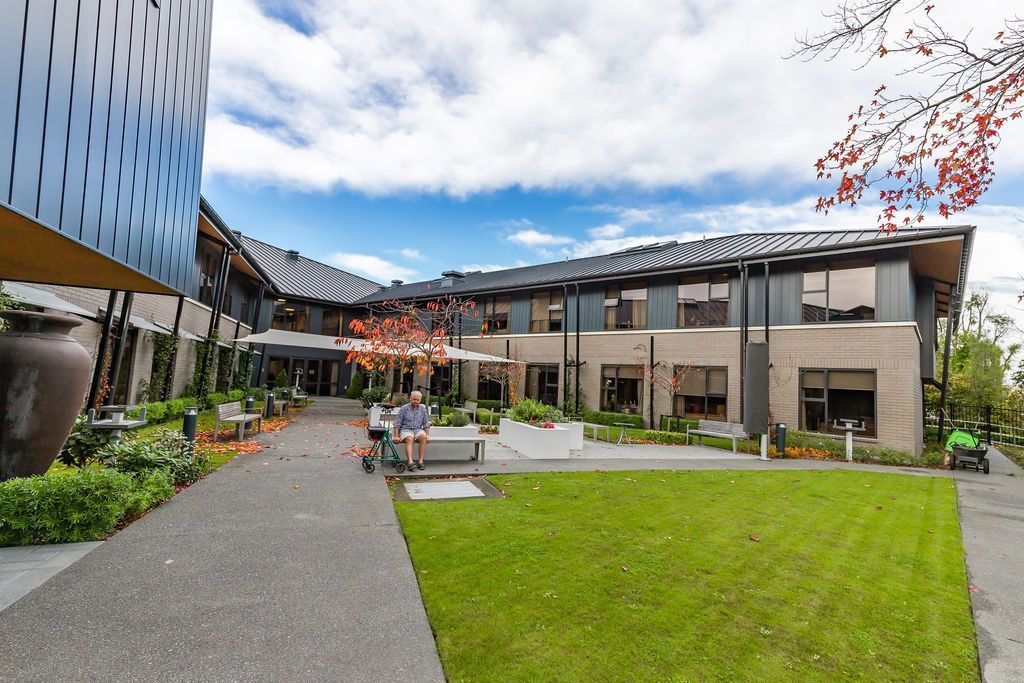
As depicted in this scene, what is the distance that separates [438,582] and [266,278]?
74.9 ft

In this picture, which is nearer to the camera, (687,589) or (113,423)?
(687,589)

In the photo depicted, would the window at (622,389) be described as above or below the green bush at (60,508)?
above

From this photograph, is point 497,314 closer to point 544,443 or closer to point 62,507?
point 544,443

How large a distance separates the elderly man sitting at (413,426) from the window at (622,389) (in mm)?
12071

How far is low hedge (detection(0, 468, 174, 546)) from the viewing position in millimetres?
4559

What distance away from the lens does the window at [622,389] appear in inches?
768

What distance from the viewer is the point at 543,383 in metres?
22.8

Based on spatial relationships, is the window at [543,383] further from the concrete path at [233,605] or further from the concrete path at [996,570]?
the concrete path at [233,605]

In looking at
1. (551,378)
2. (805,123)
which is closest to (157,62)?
(805,123)

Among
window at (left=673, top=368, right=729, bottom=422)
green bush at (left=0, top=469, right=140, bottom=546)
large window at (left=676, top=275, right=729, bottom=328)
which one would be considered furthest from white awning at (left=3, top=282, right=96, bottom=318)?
large window at (left=676, top=275, right=729, bottom=328)

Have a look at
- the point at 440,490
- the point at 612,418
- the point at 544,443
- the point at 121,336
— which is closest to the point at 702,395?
the point at 612,418

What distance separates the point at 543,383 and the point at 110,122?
19.1 m

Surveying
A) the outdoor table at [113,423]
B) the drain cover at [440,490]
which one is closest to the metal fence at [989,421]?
the drain cover at [440,490]

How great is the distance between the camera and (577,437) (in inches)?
508
